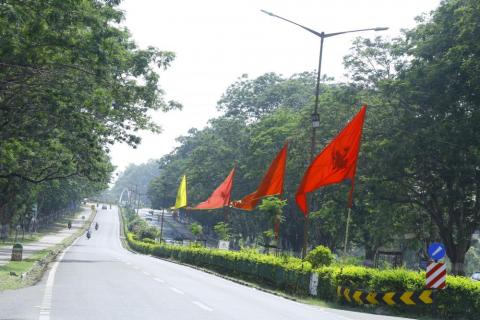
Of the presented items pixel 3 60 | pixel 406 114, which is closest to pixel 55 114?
pixel 3 60

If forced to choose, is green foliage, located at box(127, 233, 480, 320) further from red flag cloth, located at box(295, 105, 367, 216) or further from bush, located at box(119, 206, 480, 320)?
red flag cloth, located at box(295, 105, 367, 216)

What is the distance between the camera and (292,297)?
22250mm

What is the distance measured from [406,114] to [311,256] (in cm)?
1626

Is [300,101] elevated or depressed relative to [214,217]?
elevated

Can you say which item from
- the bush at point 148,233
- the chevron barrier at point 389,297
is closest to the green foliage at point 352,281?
the chevron barrier at point 389,297

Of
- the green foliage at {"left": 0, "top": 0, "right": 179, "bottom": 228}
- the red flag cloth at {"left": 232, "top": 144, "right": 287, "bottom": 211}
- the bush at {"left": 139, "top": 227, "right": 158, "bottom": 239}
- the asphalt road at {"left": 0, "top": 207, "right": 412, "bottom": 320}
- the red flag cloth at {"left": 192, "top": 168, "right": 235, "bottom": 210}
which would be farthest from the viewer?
the bush at {"left": 139, "top": 227, "right": 158, "bottom": 239}

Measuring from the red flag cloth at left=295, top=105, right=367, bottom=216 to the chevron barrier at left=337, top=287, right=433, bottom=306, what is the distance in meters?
3.32

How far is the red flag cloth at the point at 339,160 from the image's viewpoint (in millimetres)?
21250

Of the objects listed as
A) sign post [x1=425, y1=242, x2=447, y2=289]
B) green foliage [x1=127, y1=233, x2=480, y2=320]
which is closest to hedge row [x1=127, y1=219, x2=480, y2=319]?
green foliage [x1=127, y1=233, x2=480, y2=320]

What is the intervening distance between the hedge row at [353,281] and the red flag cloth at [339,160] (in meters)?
2.48

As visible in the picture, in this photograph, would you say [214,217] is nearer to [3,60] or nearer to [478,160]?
[478,160]

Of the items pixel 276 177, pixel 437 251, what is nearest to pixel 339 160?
pixel 437 251

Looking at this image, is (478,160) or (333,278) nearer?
(333,278)

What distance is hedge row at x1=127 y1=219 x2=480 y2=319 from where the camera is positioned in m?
18.4
